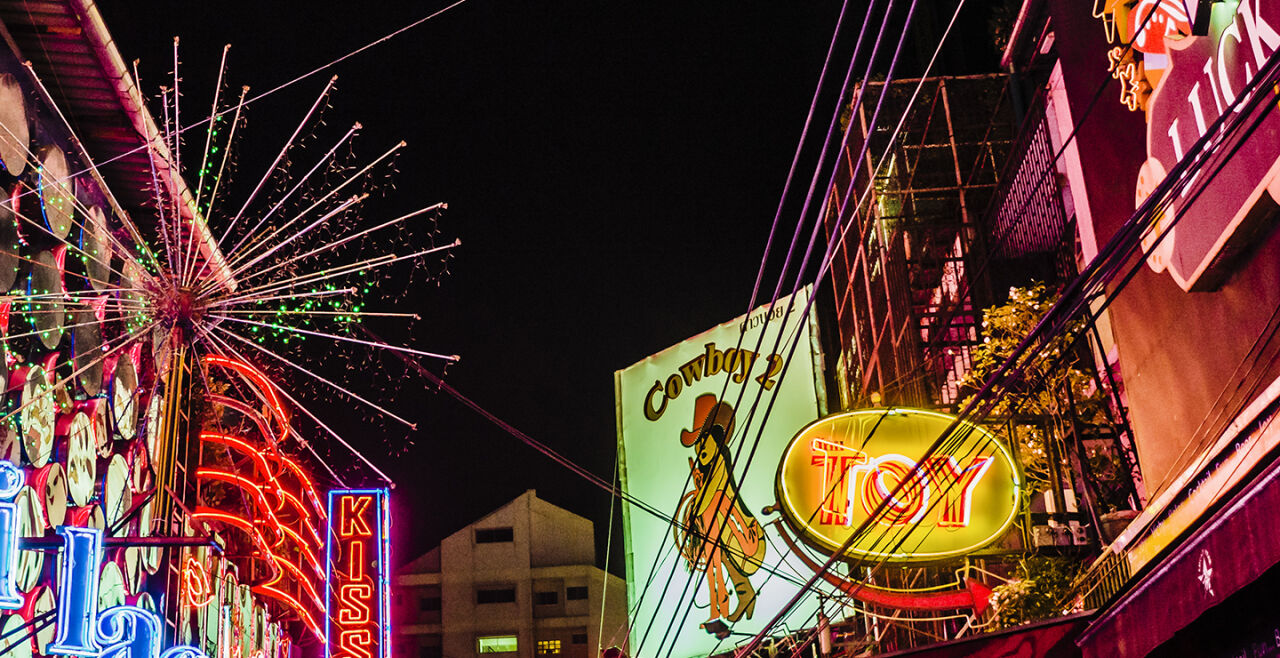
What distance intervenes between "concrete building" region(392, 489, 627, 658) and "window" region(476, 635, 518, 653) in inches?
1.6

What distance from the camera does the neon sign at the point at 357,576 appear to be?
19.7 meters

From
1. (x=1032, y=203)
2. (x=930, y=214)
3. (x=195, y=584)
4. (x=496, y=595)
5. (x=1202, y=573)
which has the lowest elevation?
(x=1202, y=573)

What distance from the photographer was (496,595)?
52469mm

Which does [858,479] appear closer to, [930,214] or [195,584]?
[930,214]

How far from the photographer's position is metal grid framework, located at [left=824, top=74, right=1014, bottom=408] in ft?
57.3

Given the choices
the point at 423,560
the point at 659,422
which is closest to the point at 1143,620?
the point at 659,422

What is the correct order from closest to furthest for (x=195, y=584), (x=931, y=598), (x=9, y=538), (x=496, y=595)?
(x=9, y=538), (x=931, y=598), (x=195, y=584), (x=496, y=595)

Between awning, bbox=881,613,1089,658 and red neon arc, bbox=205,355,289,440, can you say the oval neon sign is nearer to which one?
awning, bbox=881,613,1089,658

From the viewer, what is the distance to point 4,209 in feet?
40.1

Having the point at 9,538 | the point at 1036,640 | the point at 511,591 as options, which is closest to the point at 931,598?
the point at 1036,640

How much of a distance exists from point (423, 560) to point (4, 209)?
141ft

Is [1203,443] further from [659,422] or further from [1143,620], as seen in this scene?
[659,422]

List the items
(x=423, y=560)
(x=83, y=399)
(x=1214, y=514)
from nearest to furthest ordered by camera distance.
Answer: (x=1214, y=514), (x=83, y=399), (x=423, y=560)

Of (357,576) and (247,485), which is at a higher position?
(247,485)
